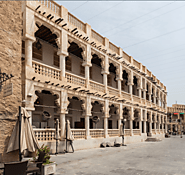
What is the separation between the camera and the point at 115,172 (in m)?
8.17

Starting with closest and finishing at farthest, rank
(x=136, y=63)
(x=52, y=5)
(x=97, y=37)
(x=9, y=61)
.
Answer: (x=9, y=61) → (x=52, y=5) → (x=97, y=37) → (x=136, y=63)

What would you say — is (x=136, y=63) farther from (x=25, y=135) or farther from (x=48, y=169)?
(x=48, y=169)

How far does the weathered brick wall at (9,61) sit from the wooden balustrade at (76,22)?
30.7ft

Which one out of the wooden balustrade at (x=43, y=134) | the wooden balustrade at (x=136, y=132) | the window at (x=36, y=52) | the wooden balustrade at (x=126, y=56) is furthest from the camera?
the wooden balustrade at (x=136, y=132)

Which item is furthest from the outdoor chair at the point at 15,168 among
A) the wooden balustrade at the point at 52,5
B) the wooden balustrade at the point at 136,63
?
the wooden balustrade at the point at 136,63

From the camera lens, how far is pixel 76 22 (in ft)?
55.8

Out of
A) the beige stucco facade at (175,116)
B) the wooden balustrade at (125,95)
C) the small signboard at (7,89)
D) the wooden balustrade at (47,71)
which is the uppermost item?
the wooden balustrade at (47,71)

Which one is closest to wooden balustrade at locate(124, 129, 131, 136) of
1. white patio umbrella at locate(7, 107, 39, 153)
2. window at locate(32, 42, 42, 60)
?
window at locate(32, 42, 42, 60)

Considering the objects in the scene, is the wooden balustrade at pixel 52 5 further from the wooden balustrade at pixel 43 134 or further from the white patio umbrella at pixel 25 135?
the white patio umbrella at pixel 25 135

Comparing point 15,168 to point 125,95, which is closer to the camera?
point 15,168

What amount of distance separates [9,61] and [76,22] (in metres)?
11.1

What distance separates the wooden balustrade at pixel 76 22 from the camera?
16.4 m

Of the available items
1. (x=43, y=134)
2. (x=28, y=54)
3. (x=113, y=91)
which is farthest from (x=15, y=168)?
(x=113, y=91)

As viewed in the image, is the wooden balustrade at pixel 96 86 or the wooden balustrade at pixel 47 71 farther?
the wooden balustrade at pixel 96 86
